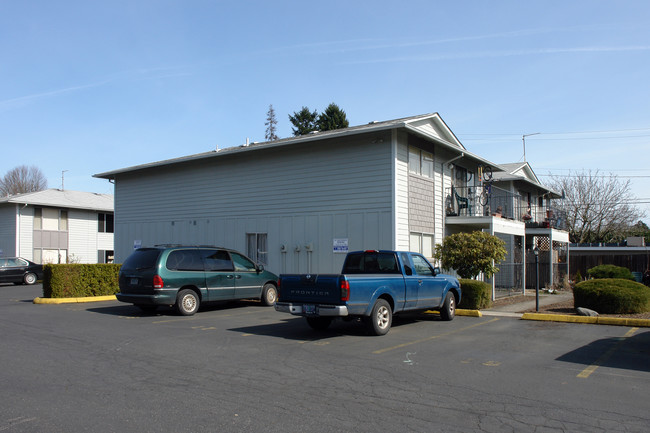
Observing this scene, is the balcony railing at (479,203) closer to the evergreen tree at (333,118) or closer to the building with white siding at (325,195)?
the building with white siding at (325,195)

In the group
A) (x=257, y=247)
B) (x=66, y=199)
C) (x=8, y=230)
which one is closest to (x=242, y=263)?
(x=257, y=247)

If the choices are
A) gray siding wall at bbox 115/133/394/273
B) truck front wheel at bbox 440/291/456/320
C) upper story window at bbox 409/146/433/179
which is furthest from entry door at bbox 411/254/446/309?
upper story window at bbox 409/146/433/179

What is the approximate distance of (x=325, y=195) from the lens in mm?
18750

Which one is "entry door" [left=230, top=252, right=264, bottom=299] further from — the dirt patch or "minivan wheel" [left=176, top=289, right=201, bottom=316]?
the dirt patch

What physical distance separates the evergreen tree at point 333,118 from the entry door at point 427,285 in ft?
137

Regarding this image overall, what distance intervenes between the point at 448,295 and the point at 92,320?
854 centimetres

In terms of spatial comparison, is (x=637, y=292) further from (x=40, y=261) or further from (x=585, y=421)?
(x=40, y=261)

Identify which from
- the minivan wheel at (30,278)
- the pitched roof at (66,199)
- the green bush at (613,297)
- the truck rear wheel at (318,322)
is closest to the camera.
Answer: the truck rear wheel at (318,322)

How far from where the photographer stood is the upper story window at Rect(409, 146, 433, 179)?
59.9 ft

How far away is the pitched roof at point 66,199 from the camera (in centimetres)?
3634

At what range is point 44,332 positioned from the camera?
10844mm

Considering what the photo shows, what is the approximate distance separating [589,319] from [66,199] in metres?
37.1

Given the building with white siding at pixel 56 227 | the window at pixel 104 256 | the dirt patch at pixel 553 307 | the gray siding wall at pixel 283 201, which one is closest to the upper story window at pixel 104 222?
the building with white siding at pixel 56 227

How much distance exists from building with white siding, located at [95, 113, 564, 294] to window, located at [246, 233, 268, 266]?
0.04m
